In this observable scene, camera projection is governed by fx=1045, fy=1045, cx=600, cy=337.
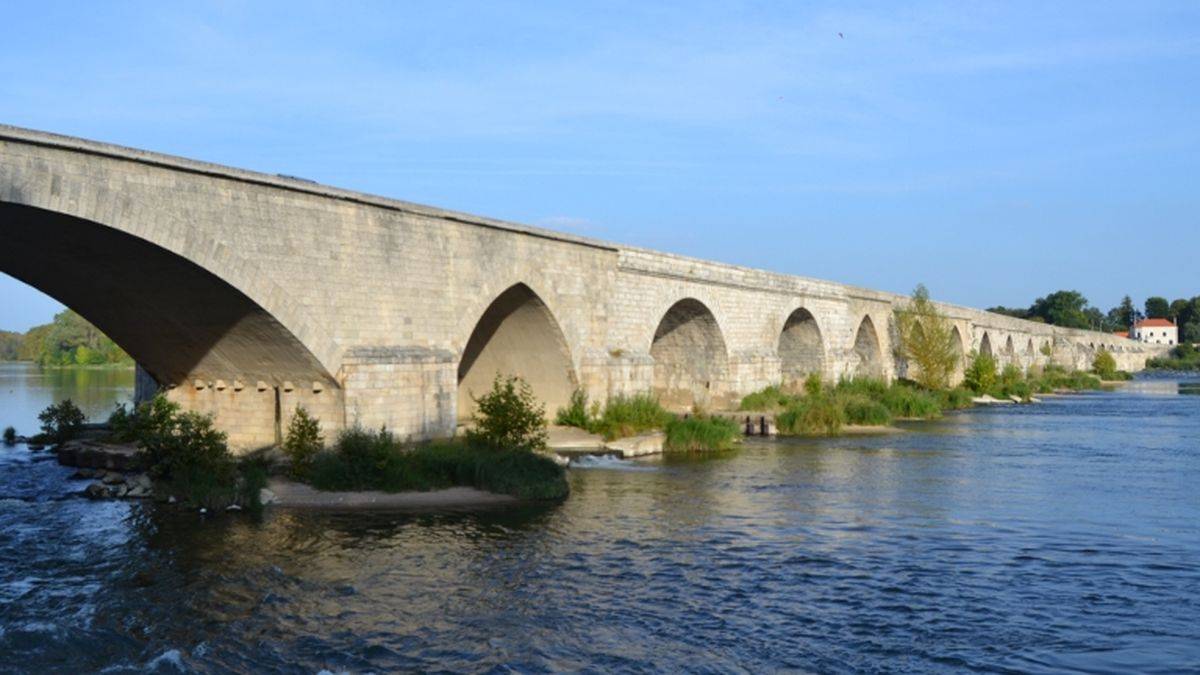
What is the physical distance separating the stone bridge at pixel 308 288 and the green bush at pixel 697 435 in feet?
6.75

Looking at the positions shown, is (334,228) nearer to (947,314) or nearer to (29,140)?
(29,140)

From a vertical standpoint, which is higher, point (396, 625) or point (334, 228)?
point (334, 228)

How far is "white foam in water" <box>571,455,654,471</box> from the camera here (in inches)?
829

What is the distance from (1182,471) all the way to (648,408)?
1158cm

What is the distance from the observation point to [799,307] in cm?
3828

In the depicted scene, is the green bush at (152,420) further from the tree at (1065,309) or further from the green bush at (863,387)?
the tree at (1065,309)

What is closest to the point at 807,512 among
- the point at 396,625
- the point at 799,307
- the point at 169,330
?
the point at 396,625

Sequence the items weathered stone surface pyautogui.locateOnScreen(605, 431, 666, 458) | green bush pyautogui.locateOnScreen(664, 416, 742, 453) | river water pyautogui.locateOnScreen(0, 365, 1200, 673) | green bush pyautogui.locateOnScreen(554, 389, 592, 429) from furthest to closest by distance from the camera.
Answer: green bush pyautogui.locateOnScreen(554, 389, 592, 429)
green bush pyautogui.locateOnScreen(664, 416, 742, 453)
weathered stone surface pyautogui.locateOnScreen(605, 431, 666, 458)
river water pyautogui.locateOnScreen(0, 365, 1200, 673)

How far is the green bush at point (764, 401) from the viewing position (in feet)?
104

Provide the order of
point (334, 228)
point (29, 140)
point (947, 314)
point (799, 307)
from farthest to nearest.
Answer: point (947, 314), point (799, 307), point (334, 228), point (29, 140)

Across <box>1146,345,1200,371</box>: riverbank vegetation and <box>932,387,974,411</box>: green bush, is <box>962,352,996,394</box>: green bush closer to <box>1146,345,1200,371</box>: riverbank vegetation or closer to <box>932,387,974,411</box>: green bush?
<box>932,387,974,411</box>: green bush

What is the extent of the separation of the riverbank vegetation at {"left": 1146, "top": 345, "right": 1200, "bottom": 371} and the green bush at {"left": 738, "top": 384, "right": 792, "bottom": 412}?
8325 cm

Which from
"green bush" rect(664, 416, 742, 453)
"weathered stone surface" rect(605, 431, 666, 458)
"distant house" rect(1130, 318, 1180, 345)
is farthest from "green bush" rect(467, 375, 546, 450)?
"distant house" rect(1130, 318, 1180, 345)

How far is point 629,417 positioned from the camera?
990 inches
